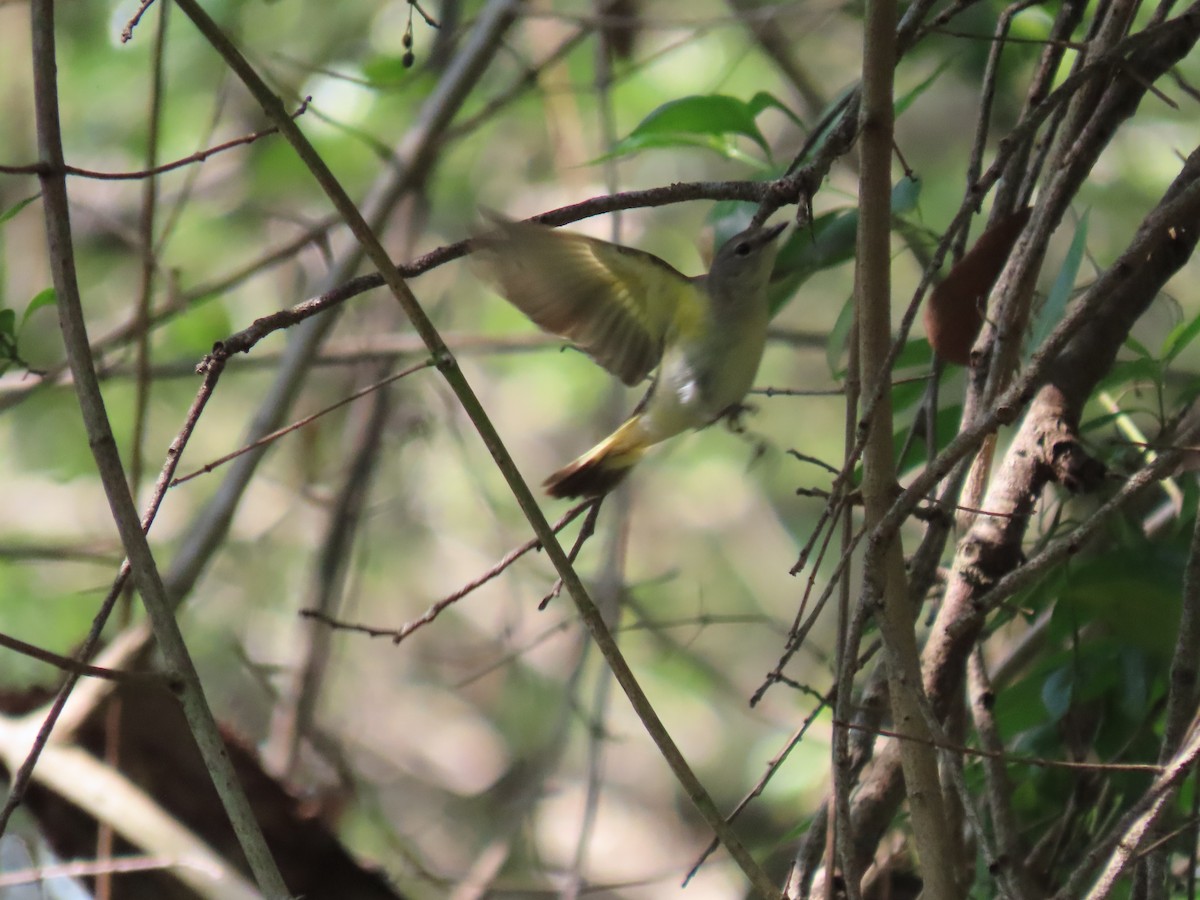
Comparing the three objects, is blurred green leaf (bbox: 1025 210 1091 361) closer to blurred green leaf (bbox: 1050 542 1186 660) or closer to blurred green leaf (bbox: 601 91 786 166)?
blurred green leaf (bbox: 1050 542 1186 660)

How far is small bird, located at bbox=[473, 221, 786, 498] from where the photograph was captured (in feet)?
6.37

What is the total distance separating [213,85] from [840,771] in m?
4.05

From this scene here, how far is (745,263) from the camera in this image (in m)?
1.94

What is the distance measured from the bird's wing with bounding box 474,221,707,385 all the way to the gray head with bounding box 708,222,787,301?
4.2 inches

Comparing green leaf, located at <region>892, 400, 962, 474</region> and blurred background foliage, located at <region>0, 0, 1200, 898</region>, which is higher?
blurred background foliage, located at <region>0, 0, 1200, 898</region>

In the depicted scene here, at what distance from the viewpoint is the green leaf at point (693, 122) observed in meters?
1.73

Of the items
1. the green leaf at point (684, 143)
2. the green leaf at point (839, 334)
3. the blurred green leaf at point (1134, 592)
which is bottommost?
the blurred green leaf at point (1134, 592)

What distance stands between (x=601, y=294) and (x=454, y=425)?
1.16 metres

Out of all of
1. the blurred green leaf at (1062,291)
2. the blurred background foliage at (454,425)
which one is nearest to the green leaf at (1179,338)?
the blurred green leaf at (1062,291)

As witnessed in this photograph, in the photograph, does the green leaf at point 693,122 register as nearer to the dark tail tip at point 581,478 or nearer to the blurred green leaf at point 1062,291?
the blurred green leaf at point 1062,291

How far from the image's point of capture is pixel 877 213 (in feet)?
3.85

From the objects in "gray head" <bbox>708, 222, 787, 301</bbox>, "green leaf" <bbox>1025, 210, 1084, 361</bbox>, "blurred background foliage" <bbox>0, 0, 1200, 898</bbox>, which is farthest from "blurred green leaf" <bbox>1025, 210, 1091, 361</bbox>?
"blurred background foliage" <bbox>0, 0, 1200, 898</bbox>

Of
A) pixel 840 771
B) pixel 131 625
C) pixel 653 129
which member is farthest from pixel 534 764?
pixel 840 771

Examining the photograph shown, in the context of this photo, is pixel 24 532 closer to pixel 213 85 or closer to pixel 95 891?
pixel 213 85
